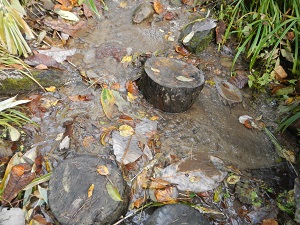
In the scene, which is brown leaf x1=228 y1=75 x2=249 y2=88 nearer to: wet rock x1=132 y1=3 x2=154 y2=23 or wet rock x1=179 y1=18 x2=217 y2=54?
wet rock x1=179 y1=18 x2=217 y2=54

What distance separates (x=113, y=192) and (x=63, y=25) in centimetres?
266

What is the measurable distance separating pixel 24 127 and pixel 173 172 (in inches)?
58.5

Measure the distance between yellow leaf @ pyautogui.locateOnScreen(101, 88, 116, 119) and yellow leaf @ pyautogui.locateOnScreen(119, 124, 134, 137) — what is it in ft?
0.72

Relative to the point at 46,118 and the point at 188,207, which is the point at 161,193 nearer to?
the point at 188,207

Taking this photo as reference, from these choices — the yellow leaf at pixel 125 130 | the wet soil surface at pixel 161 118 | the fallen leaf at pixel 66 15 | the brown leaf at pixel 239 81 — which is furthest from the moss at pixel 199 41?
the yellow leaf at pixel 125 130

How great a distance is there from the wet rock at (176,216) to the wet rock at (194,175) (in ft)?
1.26

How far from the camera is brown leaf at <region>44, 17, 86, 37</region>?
12.7 feet

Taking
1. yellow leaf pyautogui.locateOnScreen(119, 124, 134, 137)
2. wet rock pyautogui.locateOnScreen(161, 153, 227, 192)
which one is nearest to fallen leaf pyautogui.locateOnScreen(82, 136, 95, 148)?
yellow leaf pyautogui.locateOnScreen(119, 124, 134, 137)

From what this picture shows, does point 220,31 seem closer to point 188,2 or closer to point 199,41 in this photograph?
point 199,41

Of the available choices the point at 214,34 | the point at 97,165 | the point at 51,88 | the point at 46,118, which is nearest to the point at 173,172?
the point at 97,165

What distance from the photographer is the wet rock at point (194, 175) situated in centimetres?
262

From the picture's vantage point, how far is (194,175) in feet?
8.74

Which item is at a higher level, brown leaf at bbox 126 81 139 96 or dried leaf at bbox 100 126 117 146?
brown leaf at bbox 126 81 139 96

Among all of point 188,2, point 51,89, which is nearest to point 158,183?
point 51,89
